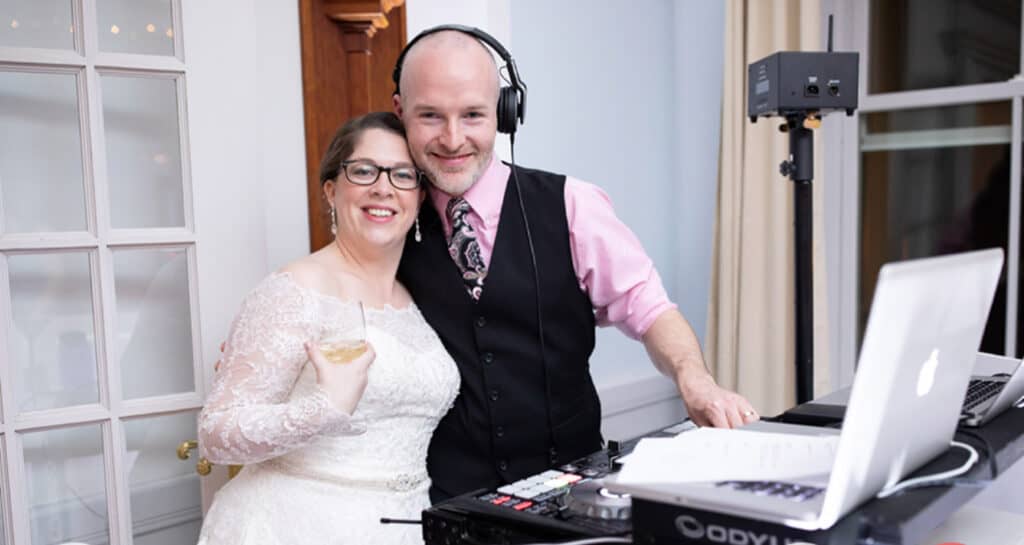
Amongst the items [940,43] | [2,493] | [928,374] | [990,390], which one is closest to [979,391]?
[990,390]

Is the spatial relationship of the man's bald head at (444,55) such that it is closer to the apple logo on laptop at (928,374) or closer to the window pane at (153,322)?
the window pane at (153,322)

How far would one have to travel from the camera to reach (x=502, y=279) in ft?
4.95

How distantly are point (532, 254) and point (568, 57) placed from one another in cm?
109

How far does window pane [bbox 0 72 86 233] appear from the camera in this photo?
1647mm

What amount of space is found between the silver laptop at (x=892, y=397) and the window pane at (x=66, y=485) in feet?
4.69

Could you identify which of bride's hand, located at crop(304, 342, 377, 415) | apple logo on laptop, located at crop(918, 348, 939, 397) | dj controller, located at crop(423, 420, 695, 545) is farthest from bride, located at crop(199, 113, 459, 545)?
apple logo on laptop, located at crop(918, 348, 939, 397)

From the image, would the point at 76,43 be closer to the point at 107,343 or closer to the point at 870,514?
the point at 107,343

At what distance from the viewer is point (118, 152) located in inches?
69.6

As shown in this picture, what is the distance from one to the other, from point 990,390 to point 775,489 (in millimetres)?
568

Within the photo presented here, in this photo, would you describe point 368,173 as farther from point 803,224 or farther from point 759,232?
point 759,232

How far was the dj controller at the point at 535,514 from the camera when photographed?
2.57ft

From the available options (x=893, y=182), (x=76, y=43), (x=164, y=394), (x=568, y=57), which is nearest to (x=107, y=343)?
(x=164, y=394)

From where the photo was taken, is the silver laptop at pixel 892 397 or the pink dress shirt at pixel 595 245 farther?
the pink dress shirt at pixel 595 245

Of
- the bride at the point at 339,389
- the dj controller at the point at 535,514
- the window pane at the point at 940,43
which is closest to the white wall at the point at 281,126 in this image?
the bride at the point at 339,389
